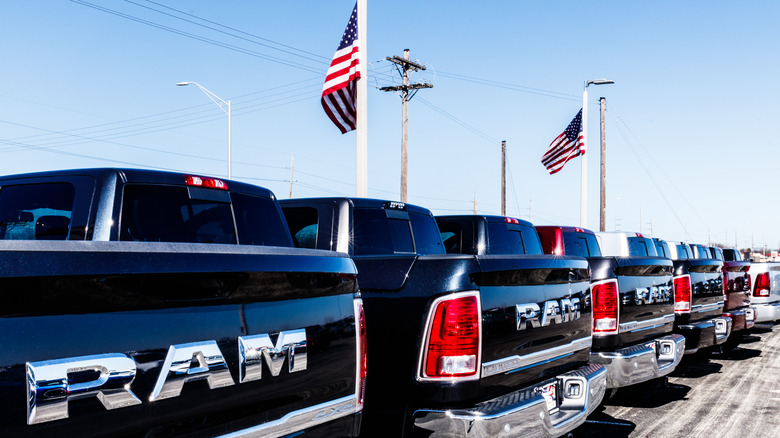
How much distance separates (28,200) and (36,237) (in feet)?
0.99

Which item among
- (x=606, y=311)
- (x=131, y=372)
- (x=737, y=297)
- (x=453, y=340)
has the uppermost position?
(x=131, y=372)

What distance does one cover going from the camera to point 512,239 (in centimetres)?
947

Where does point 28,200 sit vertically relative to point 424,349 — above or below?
above

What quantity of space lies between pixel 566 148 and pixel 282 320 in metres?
22.9

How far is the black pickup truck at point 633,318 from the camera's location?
673 centimetres

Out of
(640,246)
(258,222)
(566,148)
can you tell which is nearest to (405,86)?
(566,148)

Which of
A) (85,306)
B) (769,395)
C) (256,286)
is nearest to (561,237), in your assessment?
(769,395)

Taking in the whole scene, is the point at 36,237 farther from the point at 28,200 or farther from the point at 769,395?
the point at 769,395

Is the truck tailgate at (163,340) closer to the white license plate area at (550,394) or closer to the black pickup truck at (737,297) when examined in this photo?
the white license plate area at (550,394)

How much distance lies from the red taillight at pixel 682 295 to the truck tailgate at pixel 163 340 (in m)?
7.31

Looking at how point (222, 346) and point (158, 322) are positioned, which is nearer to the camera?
point (158, 322)

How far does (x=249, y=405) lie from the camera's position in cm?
234

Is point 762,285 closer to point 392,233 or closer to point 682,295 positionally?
point 682,295

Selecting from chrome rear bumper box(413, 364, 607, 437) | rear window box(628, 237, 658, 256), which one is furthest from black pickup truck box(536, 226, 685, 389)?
rear window box(628, 237, 658, 256)
